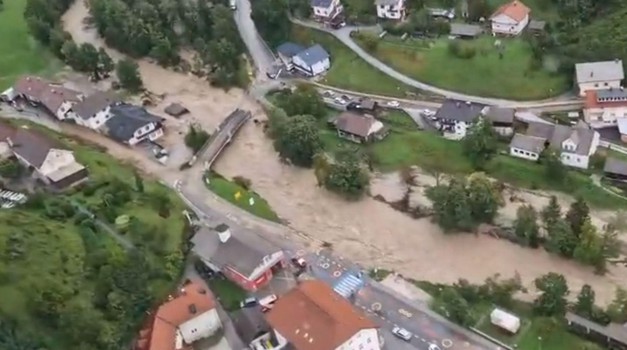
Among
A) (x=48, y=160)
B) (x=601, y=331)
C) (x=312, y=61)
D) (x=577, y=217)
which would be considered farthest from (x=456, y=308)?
(x=312, y=61)

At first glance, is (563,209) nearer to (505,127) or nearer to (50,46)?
(505,127)

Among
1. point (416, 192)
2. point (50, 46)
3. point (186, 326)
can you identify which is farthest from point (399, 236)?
point (50, 46)

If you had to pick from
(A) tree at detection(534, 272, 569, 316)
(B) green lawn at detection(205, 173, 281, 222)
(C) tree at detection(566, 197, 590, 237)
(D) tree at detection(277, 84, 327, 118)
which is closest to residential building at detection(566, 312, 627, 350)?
(A) tree at detection(534, 272, 569, 316)

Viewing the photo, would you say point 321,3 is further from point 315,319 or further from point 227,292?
point 315,319

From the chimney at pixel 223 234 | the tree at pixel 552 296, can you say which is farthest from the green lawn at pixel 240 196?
the tree at pixel 552 296

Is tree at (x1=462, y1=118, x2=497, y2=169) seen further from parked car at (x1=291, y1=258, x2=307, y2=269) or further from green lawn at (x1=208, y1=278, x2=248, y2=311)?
green lawn at (x1=208, y1=278, x2=248, y2=311)

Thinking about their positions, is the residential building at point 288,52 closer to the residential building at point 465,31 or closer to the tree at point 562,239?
the residential building at point 465,31
